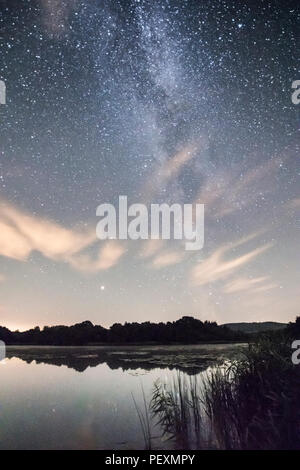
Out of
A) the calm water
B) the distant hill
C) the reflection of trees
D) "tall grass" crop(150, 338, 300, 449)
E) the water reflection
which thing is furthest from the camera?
the distant hill

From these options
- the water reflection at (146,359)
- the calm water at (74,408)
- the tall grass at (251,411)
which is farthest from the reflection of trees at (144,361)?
the tall grass at (251,411)

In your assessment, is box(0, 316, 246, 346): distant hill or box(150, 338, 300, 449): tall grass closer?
box(150, 338, 300, 449): tall grass

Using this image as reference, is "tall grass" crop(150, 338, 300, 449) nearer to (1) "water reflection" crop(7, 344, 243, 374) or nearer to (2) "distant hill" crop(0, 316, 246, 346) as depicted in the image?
(1) "water reflection" crop(7, 344, 243, 374)

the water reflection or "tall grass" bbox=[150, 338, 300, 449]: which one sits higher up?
"tall grass" bbox=[150, 338, 300, 449]

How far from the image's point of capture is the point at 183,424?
10711mm

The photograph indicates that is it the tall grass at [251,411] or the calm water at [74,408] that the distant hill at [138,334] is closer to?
the calm water at [74,408]

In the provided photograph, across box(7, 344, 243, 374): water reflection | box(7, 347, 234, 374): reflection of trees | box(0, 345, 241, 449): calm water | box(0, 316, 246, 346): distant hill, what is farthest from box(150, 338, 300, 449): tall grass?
box(0, 316, 246, 346): distant hill

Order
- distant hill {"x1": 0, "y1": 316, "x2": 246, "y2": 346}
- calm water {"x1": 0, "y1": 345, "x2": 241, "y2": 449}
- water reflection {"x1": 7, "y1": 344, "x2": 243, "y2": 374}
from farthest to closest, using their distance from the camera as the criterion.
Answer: distant hill {"x1": 0, "y1": 316, "x2": 246, "y2": 346}
water reflection {"x1": 7, "y1": 344, "x2": 243, "y2": 374}
calm water {"x1": 0, "y1": 345, "x2": 241, "y2": 449}

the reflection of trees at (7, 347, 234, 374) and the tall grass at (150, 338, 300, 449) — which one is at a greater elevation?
the tall grass at (150, 338, 300, 449)

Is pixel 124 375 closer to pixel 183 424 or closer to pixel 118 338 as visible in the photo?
pixel 183 424

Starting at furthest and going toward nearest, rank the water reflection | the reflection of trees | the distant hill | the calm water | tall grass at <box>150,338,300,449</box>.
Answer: the distant hill
the water reflection
the reflection of trees
the calm water
tall grass at <box>150,338,300,449</box>

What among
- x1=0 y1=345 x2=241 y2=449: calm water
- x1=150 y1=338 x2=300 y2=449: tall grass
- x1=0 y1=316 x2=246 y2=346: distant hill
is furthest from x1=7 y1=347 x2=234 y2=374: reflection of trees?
x1=0 y1=316 x2=246 y2=346: distant hill
